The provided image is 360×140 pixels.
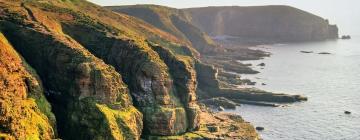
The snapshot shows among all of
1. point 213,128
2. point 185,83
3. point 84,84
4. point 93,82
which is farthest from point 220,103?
point 84,84

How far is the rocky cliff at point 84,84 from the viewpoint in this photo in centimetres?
7475

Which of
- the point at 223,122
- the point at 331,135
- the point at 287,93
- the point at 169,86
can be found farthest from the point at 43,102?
the point at 287,93

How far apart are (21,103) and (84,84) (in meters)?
12.9

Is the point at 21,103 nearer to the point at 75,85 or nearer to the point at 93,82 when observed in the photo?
the point at 75,85

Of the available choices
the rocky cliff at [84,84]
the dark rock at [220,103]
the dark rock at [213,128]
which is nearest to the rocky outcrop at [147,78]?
the rocky cliff at [84,84]

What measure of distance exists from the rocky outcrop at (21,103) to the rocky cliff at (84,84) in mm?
114

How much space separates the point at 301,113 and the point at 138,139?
70475mm

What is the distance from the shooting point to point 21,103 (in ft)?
236

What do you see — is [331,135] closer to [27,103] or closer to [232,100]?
Result: [232,100]

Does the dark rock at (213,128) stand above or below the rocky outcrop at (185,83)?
below

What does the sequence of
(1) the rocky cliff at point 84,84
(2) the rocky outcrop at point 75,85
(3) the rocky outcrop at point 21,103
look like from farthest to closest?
(2) the rocky outcrop at point 75,85
(1) the rocky cliff at point 84,84
(3) the rocky outcrop at point 21,103

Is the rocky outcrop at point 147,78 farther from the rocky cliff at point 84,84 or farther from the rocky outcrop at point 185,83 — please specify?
the rocky cliff at point 84,84

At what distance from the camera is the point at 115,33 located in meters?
107

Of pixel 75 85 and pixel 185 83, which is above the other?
pixel 75 85
